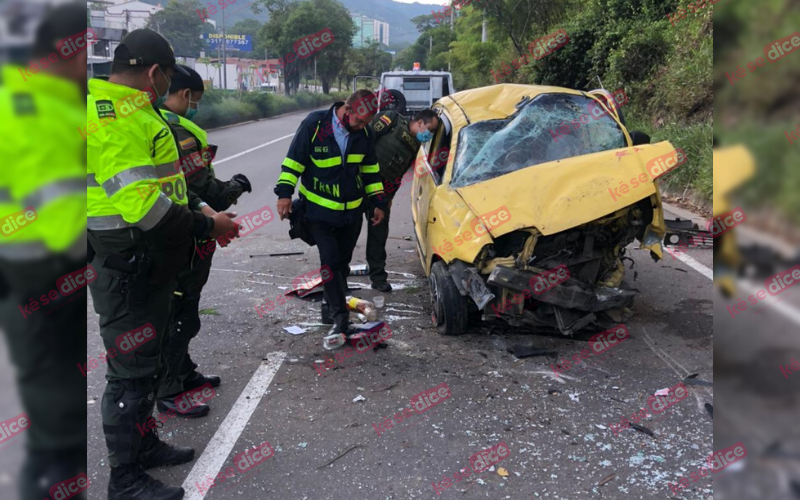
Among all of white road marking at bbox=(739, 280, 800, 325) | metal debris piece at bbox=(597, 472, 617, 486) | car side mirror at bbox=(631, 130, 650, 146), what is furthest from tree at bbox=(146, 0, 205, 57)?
white road marking at bbox=(739, 280, 800, 325)

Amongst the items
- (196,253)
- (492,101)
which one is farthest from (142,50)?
(492,101)

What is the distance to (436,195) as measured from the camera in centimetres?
490

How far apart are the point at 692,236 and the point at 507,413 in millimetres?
2450

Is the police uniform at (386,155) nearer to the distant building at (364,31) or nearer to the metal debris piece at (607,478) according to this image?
the metal debris piece at (607,478)

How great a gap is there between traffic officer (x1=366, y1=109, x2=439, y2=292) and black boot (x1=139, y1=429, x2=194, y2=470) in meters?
2.98

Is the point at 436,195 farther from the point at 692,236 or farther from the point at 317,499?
the point at 317,499

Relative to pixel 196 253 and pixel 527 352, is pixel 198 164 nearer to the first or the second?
pixel 196 253

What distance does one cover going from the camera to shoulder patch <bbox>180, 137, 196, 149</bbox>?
341cm

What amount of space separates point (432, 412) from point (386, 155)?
9.49 feet

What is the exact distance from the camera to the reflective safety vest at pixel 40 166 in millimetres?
833

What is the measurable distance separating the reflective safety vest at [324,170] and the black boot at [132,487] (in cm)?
220

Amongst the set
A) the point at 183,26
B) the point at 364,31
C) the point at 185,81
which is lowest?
the point at 185,81

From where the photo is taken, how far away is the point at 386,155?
5.78 m

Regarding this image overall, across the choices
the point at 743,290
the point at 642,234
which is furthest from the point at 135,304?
the point at 642,234
